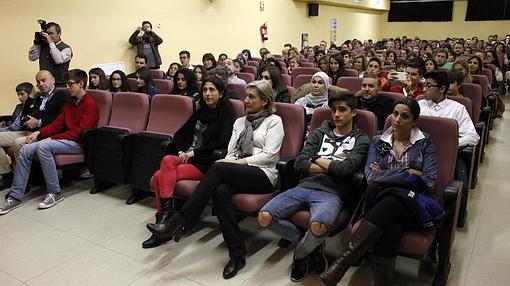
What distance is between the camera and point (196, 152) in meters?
2.77

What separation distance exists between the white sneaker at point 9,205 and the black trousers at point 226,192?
1.68 m

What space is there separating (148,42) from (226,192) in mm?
5307

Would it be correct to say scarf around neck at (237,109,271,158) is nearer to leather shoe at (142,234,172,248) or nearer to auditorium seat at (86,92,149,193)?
leather shoe at (142,234,172,248)

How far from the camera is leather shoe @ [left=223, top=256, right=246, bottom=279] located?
2260 mm

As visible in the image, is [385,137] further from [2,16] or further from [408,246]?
[2,16]

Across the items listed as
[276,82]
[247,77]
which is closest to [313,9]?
[247,77]

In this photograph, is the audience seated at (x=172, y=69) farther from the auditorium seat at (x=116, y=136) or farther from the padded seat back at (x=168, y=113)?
the padded seat back at (x=168, y=113)

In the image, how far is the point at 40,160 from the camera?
3240 millimetres

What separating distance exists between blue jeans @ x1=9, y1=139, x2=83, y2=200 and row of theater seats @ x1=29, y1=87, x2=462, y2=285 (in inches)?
3.6

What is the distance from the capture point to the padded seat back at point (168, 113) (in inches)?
129

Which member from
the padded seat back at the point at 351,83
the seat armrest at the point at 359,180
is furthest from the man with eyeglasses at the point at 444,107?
the padded seat back at the point at 351,83

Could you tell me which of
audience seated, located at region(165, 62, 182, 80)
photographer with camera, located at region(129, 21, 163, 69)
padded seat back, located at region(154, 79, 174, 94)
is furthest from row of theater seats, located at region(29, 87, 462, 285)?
photographer with camera, located at region(129, 21, 163, 69)

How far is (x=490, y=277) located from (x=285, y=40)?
1048 cm

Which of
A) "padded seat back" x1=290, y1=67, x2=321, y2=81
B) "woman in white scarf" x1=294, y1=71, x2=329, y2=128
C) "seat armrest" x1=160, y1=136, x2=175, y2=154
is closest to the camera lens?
"seat armrest" x1=160, y1=136, x2=175, y2=154
